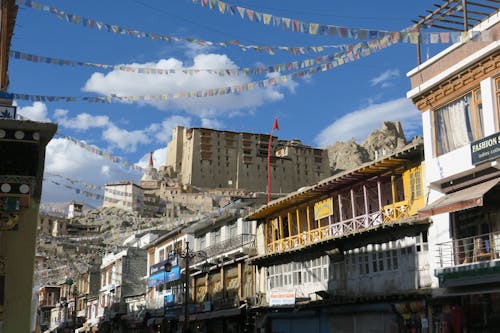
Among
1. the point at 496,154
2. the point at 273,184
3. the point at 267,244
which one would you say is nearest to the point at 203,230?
the point at 267,244

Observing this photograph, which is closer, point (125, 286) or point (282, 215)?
point (282, 215)

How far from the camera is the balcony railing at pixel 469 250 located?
20062 mm

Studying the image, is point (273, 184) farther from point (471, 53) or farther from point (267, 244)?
point (471, 53)

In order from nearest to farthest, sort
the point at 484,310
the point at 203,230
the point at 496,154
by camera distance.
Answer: the point at 496,154 → the point at 484,310 → the point at 203,230

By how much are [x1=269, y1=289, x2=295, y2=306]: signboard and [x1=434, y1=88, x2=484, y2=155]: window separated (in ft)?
39.0

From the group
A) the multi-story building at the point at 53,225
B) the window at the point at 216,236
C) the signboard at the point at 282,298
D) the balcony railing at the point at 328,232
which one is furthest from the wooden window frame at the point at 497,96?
the multi-story building at the point at 53,225

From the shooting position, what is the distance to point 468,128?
69.4ft

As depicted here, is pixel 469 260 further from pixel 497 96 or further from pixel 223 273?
pixel 223 273

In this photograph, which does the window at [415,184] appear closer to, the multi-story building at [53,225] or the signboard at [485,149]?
the signboard at [485,149]

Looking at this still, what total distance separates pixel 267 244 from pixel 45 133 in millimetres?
22570

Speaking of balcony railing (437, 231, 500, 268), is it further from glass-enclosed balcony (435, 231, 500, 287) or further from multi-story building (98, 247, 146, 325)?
multi-story building (98, 247, 146, 325)

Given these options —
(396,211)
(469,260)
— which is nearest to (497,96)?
(469,260)

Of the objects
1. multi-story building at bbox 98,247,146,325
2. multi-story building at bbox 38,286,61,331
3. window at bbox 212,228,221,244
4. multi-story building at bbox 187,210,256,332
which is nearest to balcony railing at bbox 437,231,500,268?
multi-story building at bbox 187,210,256,332

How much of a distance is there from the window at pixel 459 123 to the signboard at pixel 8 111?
47.9 ft
